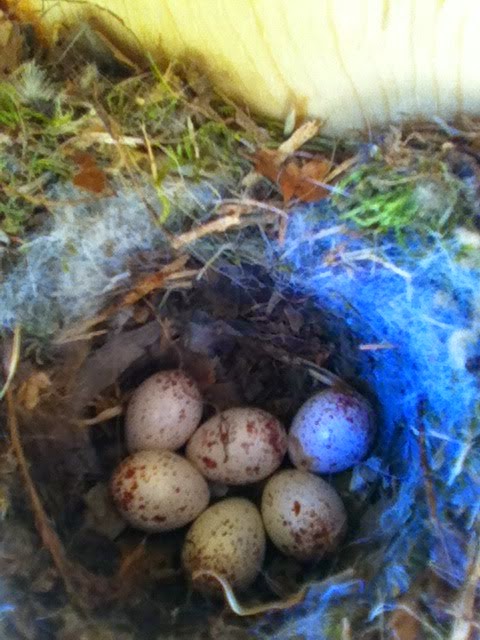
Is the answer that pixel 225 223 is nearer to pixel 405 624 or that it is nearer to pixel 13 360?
pixel 13 360

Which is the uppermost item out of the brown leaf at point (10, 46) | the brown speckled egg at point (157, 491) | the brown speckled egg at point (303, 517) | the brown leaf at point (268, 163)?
the brown leaf at point (10, 46)

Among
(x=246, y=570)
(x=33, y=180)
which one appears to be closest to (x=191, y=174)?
(x=33, y=180)

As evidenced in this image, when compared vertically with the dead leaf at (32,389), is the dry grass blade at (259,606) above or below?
below

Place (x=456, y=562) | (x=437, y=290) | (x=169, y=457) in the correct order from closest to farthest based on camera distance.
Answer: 1. (x=456, y=562)
2. (x=437, y=290)
3. (x=169, y=457)

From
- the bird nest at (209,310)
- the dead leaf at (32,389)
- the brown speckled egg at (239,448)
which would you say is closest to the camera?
the bird nest at (209,310)

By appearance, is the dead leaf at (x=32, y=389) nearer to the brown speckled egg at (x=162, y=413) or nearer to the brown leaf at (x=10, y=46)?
the brown speckled egg at (x=162, y=413)

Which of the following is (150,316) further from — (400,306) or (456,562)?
(456,562)

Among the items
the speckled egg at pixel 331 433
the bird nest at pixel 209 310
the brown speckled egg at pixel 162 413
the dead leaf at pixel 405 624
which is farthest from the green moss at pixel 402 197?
Result: the dead leaf at pixel 405 624
